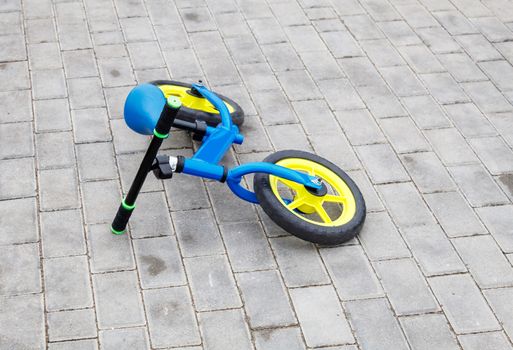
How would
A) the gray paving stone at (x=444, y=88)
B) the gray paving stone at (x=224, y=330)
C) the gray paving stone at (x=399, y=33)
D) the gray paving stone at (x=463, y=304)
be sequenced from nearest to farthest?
the gray paving stone at (x=224, y=330), the gray paving stone at (x=463, y=304), the gray paving stone at (x=444, y=88), the gray paving stone at (x=399, y=33)

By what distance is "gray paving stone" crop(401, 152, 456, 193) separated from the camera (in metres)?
5.55

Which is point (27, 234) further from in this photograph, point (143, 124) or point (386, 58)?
point (386, 58)

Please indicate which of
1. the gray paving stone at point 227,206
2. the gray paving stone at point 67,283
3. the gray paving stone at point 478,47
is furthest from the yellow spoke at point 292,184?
the gray paving stone at point 478,47

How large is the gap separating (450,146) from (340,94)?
99cm

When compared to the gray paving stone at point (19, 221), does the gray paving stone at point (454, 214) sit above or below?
above

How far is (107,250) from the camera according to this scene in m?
4.85

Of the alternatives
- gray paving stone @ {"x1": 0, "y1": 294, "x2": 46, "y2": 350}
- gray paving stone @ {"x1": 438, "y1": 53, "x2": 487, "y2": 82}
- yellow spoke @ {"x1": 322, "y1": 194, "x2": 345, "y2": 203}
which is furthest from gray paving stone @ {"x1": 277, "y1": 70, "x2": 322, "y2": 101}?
gray paving stone @ {"x1": 0, "y1": 294, "x2": 46, "y2": 350}

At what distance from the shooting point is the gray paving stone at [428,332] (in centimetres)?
447

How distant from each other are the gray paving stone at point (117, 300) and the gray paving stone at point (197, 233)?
404 millimetres

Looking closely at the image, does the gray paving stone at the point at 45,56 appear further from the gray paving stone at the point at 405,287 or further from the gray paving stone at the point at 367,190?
the gray paving stone at the point at 405,287

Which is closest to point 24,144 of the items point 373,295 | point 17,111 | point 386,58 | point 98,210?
point 17,111

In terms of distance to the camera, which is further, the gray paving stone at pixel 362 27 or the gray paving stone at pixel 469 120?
the gray paving stone at pixel 362 27

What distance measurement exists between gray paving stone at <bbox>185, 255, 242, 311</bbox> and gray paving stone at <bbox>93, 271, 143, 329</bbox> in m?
0.31

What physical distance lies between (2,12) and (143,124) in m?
2.89
